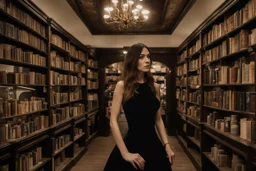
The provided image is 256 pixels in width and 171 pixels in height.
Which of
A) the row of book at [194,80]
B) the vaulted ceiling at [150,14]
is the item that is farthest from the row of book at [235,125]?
the vaulted ceiling at [150,14]

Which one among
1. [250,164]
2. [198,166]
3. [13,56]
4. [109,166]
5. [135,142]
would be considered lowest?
[198,166]

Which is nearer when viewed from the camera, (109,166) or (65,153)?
(109,166)

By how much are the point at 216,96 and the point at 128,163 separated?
9.94 feet

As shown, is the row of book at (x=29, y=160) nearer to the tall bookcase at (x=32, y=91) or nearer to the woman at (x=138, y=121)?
the tall bookcase at (x=32, y=91)

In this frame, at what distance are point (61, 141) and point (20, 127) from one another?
1765 millimetres

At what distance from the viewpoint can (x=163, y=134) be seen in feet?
6.09

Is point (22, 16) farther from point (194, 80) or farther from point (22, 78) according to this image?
point (194, 80)

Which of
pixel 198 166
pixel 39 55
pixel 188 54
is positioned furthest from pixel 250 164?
pixel 188 54

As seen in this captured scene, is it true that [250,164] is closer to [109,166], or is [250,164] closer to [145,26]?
[109,166]

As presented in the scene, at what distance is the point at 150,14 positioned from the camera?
6.57 m

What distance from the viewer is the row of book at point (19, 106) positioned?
9.67ft

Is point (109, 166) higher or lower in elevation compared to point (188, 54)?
lower

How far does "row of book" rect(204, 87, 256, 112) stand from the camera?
2.94 metres

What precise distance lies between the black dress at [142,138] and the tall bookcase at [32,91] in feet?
5.51
